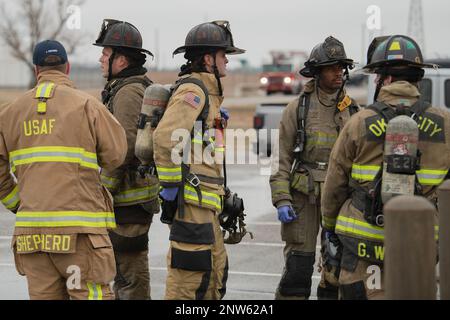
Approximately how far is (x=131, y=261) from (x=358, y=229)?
2300 millimetres

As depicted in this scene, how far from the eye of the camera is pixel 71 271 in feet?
18.0

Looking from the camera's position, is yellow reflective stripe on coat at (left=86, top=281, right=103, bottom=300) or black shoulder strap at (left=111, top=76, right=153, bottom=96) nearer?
yellow reflective stripe on coat at (left=86, top=281, right=103, bottom=300)

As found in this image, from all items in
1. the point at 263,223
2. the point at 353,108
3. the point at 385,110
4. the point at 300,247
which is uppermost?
the point at 385,110

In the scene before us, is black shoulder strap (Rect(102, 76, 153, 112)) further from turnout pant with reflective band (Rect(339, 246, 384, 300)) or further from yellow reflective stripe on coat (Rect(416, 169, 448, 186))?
yellow reflective stripe on coat (Rect(416, 169, 448, 186))

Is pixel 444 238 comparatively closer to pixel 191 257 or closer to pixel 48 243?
pixel 191 257

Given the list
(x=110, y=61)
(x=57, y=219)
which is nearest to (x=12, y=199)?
→ (x=57, y=219)

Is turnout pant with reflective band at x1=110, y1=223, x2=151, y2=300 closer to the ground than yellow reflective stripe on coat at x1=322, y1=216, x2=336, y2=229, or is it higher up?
closer to the ground

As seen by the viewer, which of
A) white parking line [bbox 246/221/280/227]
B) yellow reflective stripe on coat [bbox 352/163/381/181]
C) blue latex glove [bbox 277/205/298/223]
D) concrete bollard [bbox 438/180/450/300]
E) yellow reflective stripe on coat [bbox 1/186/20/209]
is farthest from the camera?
white parking line [bbox 246/221/280/227]

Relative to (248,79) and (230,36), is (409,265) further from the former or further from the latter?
(248,79)

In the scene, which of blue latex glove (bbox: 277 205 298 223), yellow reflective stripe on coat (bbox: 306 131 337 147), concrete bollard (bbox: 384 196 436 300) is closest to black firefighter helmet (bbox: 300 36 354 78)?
yellow reflective stripe on coat (bbox: 306 131 337 147)

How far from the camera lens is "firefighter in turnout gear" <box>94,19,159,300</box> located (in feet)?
23.0

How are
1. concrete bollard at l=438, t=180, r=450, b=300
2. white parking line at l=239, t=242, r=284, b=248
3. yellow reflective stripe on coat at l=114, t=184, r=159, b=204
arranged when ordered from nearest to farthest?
concrete bollard at l=438, t=180, r=450, b=300, yellow reflective stripe on coat at l=114, t=184, r=159, b=204, white parking line at l=239, t=242, r=284, b=248

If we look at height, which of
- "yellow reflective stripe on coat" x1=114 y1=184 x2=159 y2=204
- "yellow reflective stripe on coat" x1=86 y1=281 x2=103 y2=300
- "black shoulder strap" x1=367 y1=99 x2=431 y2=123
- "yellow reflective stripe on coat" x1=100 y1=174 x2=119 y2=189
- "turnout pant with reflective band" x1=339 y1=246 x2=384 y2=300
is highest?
"black shoulder strap" x1=367 y1=99 x2=431 y2=123

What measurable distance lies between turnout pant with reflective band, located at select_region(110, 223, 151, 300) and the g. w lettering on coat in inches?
65.3
